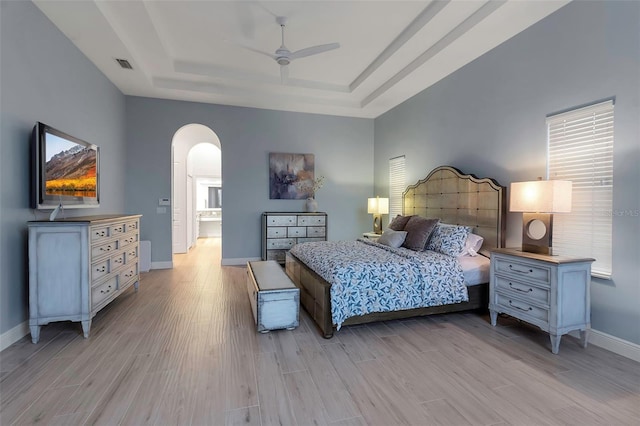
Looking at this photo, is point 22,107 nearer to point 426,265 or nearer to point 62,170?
point 62,170

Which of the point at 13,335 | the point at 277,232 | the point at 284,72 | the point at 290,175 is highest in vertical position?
the point at 284,72

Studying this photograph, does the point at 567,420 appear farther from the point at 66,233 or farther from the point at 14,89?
the point at 14,89

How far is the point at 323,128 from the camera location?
20.6ft

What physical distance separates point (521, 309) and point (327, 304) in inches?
70.3

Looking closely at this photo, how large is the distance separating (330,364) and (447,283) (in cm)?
156

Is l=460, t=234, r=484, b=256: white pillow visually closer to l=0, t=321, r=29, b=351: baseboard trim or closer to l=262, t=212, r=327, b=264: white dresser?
l=262, t=212, r=327, b=264: white dresser

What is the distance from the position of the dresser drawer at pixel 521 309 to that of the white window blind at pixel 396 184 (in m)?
2.81

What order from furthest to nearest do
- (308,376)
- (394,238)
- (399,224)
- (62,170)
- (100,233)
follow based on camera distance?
1. (399,224)
2. (394,238)
3. (62,170)
4. (100,233)
5. (308,376)

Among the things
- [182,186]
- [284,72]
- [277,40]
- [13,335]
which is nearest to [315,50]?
[284,72]

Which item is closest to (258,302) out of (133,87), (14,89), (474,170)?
(14,89)

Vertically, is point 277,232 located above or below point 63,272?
above

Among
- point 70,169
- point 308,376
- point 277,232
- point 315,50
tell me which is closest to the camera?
point 308,376

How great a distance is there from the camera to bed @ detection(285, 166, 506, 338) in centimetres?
280

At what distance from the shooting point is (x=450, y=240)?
11.3ft
